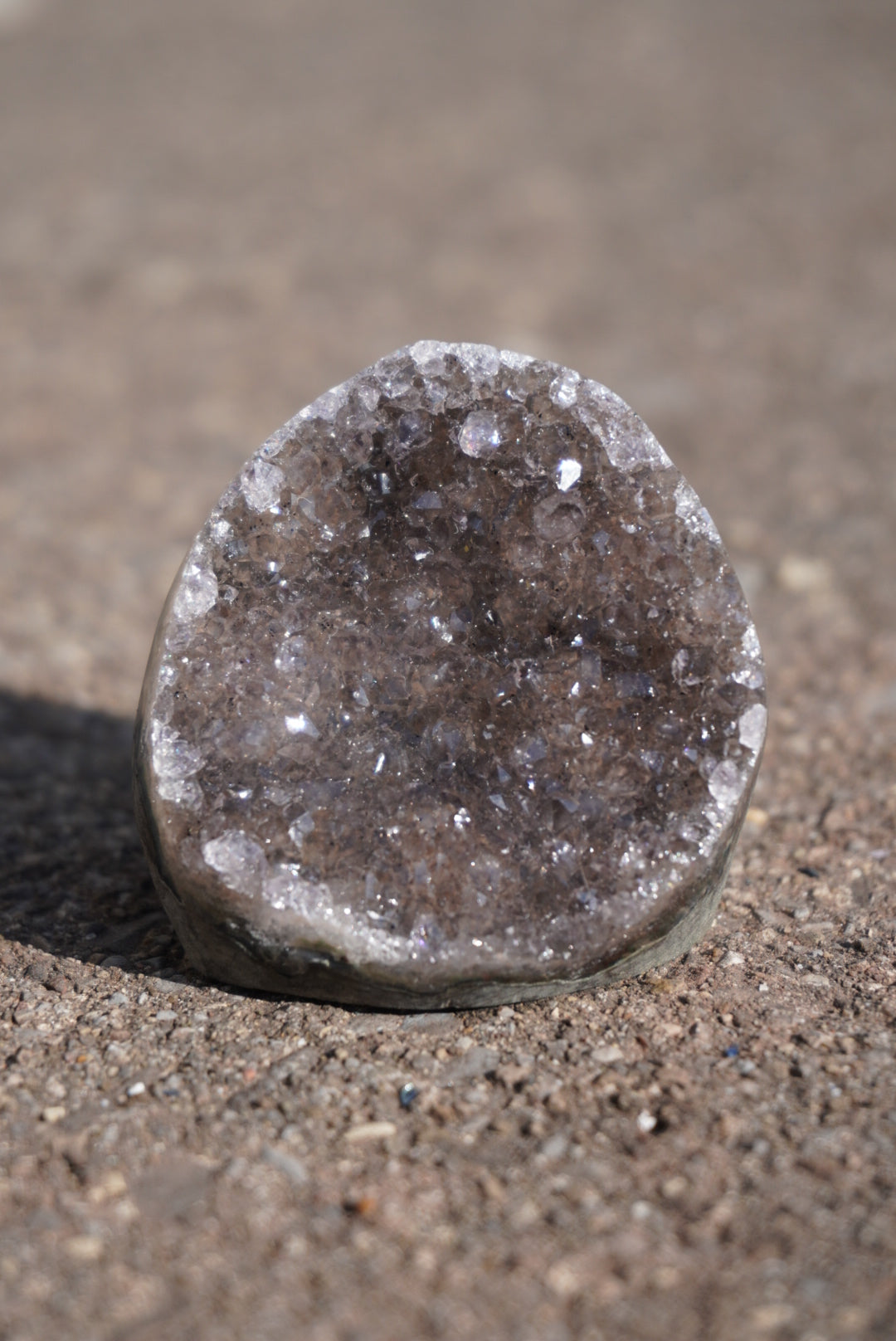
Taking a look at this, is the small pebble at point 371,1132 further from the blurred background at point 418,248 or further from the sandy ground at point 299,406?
the blurred background at point 418,248

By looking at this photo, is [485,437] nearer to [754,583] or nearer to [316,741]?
[316,741]

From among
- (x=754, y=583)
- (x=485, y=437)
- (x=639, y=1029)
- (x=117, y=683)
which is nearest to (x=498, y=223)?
(x=754, y=583)

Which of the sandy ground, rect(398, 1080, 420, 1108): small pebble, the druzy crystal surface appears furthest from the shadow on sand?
rect(398, 1080, 420, 1108): small pebble

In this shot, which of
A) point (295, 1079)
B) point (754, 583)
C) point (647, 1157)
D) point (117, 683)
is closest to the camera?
point (647, 1157)

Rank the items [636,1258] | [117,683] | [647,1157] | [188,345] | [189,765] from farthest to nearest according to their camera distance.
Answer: [188,345]
[117,683]
[189,765]
[647,1157]
[636,1258]

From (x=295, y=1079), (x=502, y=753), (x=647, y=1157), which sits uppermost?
(x=502, y=753)

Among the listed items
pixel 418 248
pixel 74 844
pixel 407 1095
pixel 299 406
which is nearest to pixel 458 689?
pixel 407 1095

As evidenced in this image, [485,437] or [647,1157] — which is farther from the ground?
[485,437]

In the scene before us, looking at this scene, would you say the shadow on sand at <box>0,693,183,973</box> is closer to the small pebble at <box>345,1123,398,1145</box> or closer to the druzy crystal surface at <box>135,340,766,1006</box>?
the druzy crystal surface at <box>135,340,766,1006</box>
